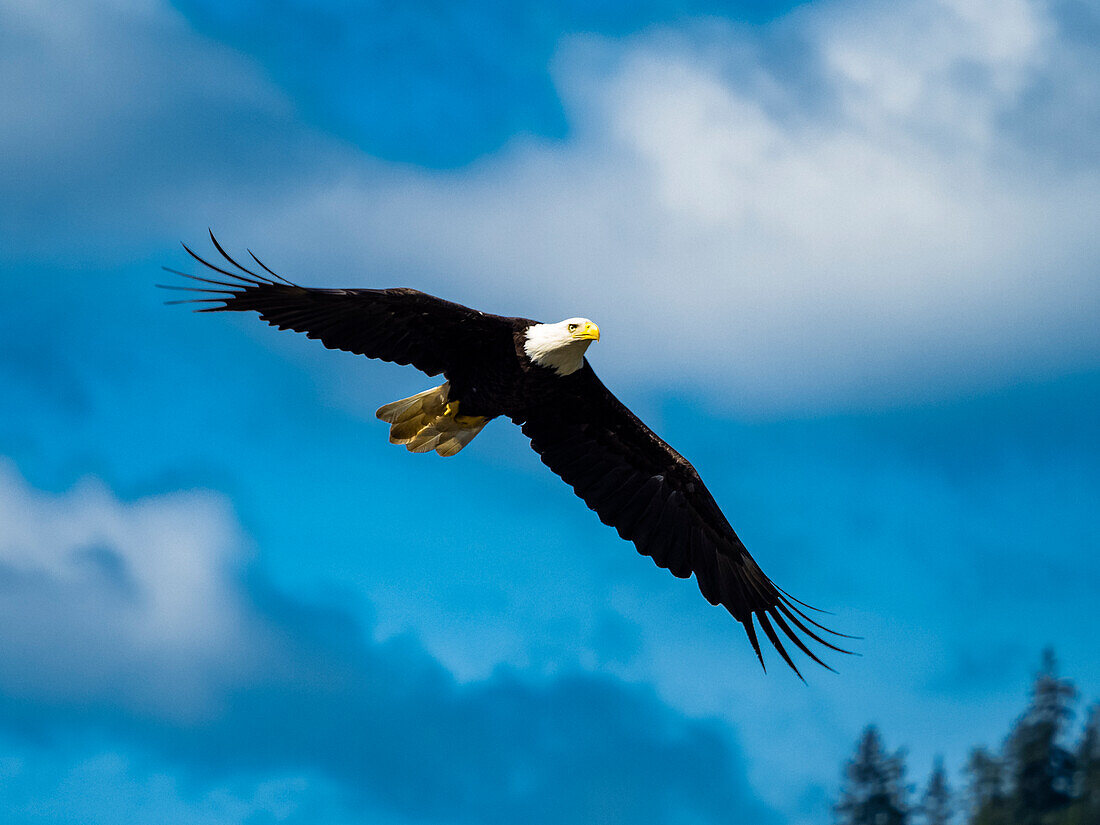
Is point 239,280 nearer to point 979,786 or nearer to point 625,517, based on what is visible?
point 625,517

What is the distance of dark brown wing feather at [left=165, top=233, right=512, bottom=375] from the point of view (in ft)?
37.6

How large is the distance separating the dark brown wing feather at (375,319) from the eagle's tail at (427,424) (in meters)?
0.64

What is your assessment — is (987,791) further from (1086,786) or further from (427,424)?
(427,424)

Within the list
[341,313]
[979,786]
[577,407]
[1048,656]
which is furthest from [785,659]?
[979,786]

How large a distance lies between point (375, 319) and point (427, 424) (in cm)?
152

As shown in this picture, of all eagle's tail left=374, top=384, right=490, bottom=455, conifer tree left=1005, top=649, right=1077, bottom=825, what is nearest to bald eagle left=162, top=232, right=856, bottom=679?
eagle's tail left=374, top=384, right=490, bottom=455

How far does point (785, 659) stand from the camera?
13.4 meters

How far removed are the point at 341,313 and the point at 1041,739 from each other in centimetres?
3220

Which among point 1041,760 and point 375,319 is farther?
point 1041,760

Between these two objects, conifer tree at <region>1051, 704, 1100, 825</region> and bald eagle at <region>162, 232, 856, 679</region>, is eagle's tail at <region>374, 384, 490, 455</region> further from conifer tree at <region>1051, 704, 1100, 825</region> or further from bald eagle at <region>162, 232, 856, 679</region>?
conifer tree at <region>1051, 704, 1100, 825</region>

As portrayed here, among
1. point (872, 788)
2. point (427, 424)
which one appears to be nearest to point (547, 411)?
point (427, 424)

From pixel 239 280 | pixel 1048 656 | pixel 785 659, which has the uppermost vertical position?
pixel 1048 656

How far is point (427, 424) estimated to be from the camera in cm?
1319

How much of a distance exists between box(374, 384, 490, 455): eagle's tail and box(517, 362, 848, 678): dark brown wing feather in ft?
2.17
